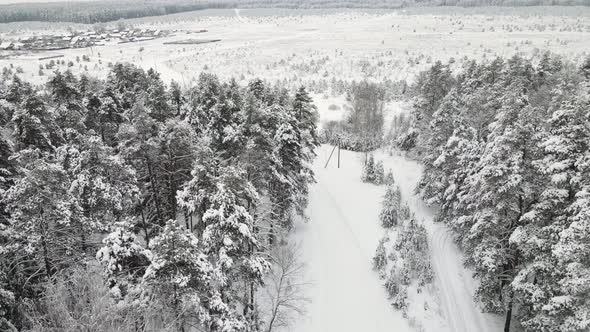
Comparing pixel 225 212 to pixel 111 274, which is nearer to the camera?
pixel 111 274

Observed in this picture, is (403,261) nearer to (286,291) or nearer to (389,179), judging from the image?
(286,291)

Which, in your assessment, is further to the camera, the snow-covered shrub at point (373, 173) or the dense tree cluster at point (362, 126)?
the dense tree cluster at point (362, 126)

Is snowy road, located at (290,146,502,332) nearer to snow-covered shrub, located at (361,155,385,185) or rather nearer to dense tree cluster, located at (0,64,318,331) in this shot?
snow-covered shrub, located at (361,155,385,185)

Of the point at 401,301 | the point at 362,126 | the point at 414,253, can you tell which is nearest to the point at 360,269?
the point at 414,253

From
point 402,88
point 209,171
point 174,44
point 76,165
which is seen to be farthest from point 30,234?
point 174,44

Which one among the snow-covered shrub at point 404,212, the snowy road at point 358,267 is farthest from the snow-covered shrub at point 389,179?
the snow-covered shrub at point 404,212

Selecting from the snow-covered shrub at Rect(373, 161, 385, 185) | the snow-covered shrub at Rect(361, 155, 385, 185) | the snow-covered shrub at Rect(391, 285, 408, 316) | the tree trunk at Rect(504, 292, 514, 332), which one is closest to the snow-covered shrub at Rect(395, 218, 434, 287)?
the snow-covered shrub at Rect(391, 285, 408, 316)

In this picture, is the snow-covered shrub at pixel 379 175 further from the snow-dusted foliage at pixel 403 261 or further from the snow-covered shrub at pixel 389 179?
the snow-dusted foliage at pixel 403 261

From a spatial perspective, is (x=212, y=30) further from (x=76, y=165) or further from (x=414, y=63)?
(x=76, y=165)
